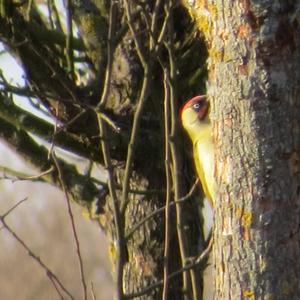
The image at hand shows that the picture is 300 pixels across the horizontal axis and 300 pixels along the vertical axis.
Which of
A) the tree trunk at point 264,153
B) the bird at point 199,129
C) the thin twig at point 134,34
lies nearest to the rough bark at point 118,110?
the bird at point 199,129

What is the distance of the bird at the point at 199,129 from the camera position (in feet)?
19.4

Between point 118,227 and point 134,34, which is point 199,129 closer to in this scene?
point 134,34

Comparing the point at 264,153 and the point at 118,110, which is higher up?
the point at 118,110

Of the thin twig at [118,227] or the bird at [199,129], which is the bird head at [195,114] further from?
the thin twig at [118,227]

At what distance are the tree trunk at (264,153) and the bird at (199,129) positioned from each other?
167cm

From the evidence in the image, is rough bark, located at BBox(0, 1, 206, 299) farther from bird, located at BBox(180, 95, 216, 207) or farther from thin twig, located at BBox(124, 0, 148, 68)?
thin twig, located at BBox(124, 0, 148, 68)

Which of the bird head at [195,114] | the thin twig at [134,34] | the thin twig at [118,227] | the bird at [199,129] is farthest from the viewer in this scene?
the bird head at [195,114]

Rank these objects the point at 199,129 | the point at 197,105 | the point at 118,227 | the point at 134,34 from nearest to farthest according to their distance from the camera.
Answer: the point at 118,227 < the point at 134,34 < the point at 197,105 < the point at 199,129

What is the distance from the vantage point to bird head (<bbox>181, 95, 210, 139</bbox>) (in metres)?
6.12

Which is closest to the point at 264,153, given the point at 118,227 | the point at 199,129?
the point at 118,227

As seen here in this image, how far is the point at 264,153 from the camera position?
4.09 metres

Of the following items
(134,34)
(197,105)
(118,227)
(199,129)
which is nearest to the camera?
(118,227)

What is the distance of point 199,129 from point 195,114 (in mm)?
131

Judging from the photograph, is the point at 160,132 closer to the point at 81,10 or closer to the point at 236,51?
the point at 81,10
